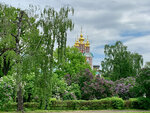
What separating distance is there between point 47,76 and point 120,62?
3107 centimetres

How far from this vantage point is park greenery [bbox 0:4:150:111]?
10859 mm

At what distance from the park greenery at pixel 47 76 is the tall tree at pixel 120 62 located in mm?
8003

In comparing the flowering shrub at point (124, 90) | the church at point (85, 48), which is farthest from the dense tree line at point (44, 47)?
the church at point (85, 48)

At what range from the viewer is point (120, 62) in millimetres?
40406

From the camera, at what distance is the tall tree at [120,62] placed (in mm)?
39906

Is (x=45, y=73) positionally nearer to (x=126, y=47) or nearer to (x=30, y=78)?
Answer: (x=30, y=78)

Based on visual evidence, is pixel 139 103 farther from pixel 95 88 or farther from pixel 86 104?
→ pixel 86 104

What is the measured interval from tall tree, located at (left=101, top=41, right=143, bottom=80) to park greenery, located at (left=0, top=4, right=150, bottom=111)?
8.00m

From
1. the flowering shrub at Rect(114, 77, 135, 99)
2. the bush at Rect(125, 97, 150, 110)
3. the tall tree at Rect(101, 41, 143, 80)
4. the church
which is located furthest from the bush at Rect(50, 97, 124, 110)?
the church

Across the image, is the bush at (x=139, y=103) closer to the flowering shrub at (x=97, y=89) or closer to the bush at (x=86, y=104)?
the bush at (x=86, y=104)

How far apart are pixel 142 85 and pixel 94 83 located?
4.49 meters

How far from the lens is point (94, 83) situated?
2080 cm

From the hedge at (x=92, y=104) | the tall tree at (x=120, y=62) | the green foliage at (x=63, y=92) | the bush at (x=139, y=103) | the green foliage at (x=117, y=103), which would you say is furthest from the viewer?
the tall tree at (x=120, y=62)

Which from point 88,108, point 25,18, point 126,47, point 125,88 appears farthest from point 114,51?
point 25,18
